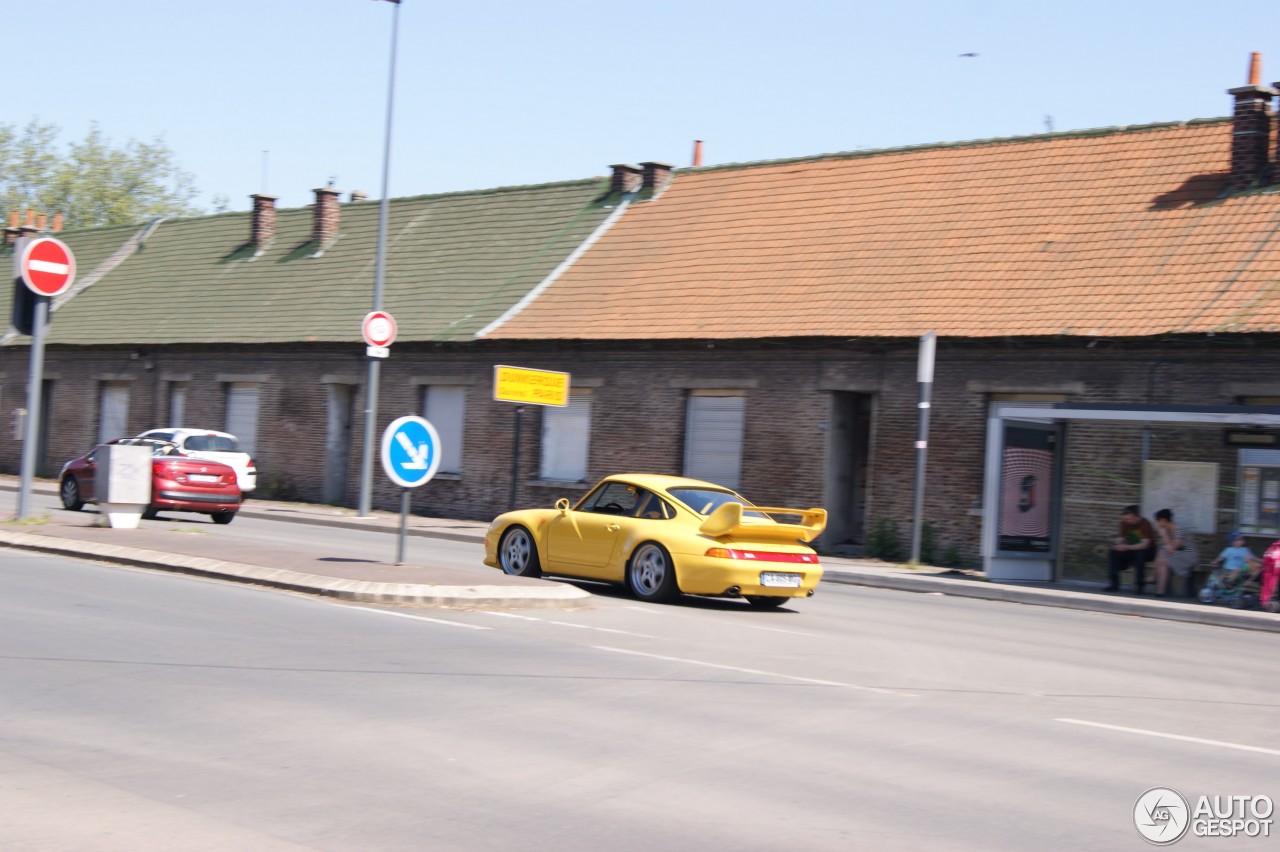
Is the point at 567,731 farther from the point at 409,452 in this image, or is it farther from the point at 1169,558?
the point at 1169,558

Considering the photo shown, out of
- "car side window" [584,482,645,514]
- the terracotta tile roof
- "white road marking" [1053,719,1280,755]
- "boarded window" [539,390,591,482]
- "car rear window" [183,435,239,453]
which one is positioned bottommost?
"white road marking" [1053,719,1280,755]

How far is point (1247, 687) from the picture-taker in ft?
39.7

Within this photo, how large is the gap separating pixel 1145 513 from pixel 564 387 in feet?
37.7

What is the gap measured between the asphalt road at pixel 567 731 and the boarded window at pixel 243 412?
26.3m

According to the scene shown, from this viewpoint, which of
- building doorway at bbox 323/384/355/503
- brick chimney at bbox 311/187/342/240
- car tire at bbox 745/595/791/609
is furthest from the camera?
brick chimney at bbox 311/187/342/240

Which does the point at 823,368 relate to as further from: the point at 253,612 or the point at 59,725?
the point at 59,725

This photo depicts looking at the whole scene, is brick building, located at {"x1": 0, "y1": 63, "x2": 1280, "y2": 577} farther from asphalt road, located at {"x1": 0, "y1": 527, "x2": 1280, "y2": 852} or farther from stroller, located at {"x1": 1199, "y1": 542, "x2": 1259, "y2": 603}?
asphalt road, located at {"x1": 0, "y1": 527, "x2": 1280, "y2": 852}

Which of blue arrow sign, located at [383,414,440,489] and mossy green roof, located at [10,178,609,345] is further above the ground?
mossy green roof, located at [10,178,609,345]

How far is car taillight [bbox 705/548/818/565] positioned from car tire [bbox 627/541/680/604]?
0.53 m

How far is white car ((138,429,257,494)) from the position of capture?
96.8ft

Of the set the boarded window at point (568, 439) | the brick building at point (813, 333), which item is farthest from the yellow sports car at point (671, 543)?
the boarded window at point (568, 439)

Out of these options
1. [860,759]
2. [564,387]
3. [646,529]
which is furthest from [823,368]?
[860,759]

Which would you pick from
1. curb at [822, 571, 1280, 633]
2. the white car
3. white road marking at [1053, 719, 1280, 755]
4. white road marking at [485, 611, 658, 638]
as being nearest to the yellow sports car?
white road marking at [485, 611, 658, 638]

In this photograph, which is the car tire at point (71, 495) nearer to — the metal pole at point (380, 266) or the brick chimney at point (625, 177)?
the metal pole at point (380, 266)
